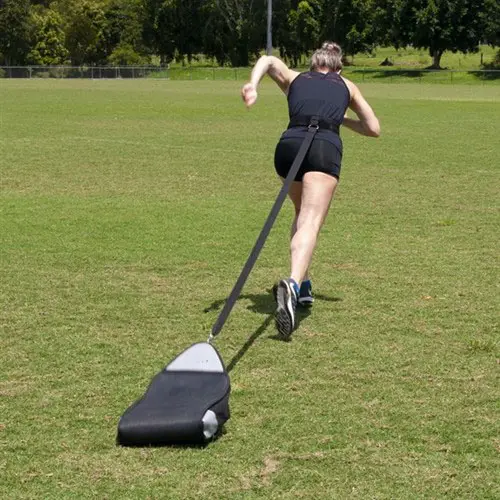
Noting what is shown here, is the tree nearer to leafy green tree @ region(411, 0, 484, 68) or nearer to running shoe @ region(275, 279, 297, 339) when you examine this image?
leafy green tree @ region(411, 0, 484, 68)

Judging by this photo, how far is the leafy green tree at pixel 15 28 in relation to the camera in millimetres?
101375

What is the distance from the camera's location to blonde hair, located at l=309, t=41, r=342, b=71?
21.5ft

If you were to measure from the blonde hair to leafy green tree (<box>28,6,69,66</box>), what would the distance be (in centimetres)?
9979

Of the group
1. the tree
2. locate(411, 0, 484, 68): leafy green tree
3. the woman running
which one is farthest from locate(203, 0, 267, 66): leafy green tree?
the woman running

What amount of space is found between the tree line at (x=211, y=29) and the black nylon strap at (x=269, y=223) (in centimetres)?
8035

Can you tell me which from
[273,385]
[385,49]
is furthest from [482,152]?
[385,49]

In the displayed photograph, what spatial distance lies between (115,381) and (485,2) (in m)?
81.7

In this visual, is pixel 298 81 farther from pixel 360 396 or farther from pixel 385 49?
pixel 385 49

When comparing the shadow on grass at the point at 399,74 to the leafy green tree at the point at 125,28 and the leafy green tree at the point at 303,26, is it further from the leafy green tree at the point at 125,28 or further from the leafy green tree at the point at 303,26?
the leafy green tree at the point at 125,28

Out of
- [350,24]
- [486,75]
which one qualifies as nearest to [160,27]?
[350,24]

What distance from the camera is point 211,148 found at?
763 inches

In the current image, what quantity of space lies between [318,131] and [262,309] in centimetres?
144

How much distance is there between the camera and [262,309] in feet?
22.7

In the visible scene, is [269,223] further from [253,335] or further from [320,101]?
[320,101]
